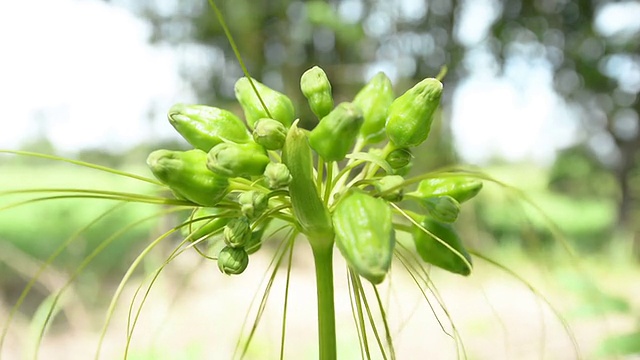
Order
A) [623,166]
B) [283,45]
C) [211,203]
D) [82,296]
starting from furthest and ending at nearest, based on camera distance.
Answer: [623,166] → [283,45] → [82,296] → [211,203]

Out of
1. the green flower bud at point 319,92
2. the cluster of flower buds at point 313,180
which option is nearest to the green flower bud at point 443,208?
the cluster of flower buds at point 313,180

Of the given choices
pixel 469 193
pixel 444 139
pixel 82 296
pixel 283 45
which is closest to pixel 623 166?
pixel 444 139

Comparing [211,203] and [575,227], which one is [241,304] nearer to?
[211,203]

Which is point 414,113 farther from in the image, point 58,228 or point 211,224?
point 58,228

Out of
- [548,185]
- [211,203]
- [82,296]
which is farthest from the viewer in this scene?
[548,185]

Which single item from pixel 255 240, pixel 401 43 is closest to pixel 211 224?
pixel 255 240

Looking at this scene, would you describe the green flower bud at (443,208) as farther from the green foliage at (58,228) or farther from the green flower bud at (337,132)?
the green foliage at (58,228)
